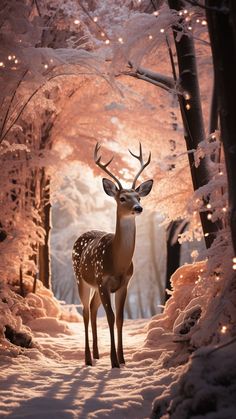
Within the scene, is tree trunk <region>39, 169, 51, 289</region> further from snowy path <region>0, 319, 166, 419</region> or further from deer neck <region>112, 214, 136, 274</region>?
deer neck <region>112, 214, 136, 274</region>

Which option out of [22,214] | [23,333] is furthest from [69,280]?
Result: [23,333]

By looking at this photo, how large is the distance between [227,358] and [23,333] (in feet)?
16.2

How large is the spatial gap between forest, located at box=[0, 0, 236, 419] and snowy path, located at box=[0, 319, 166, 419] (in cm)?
2

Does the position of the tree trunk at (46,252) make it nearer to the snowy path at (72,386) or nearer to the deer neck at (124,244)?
the snowy path at (72,386)

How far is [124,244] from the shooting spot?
6.62 meters

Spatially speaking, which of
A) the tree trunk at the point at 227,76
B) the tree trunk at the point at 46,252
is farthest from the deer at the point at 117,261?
the tree trunk at the point at 46,252

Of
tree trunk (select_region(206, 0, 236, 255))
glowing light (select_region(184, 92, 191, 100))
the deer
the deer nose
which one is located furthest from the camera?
glowing light (select_region(184, 92, 191, 100))

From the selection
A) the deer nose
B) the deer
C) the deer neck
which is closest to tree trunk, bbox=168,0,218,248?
the deer

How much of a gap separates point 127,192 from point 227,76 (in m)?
3.45

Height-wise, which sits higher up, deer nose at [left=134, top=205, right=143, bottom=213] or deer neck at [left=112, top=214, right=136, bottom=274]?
deer nose at [left=134, top=205, right=143, bottom=213]

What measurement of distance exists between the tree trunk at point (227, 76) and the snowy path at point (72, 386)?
1888mm

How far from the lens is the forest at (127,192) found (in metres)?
3.46

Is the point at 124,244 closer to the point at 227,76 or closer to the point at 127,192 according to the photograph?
the point at 127,192

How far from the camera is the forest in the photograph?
3.46m
